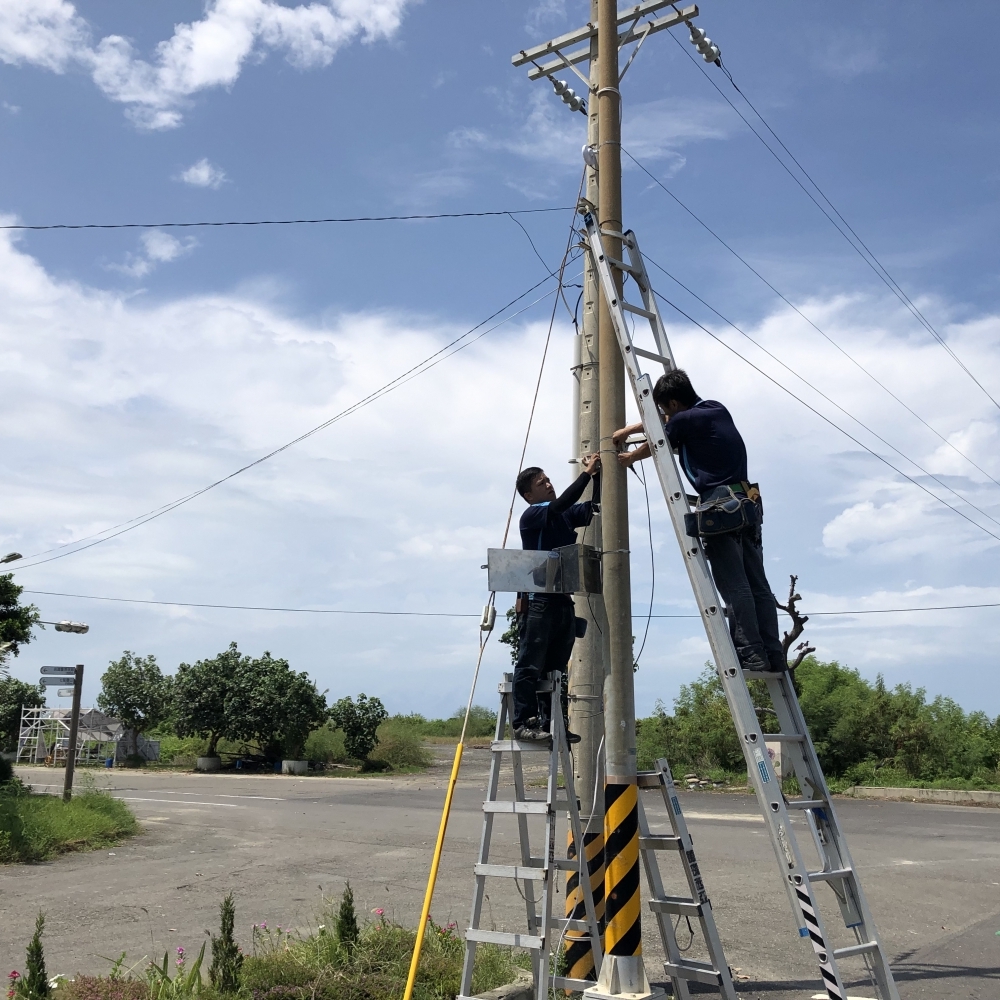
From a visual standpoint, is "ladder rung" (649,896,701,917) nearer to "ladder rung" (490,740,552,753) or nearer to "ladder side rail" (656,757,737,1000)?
"ladder side rail" (656,757,737,1000)

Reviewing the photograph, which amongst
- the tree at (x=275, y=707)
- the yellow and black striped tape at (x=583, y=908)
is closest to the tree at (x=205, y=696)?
the tree at (x=275, y=707)

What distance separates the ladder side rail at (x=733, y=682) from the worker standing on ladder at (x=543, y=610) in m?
0.78

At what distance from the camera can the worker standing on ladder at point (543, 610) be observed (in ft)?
18.3

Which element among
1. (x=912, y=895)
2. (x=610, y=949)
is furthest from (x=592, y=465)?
(x=912, y=895)

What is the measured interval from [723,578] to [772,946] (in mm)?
5241

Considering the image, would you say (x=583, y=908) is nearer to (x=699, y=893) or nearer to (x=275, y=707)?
(x=699, y=893)

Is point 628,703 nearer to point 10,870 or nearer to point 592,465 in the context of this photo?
point 592,465

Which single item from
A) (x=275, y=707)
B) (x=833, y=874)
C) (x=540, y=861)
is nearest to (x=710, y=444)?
(x=833, y=874)

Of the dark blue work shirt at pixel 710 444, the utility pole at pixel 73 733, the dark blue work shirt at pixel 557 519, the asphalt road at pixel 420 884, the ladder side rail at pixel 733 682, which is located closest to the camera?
the ladder side rail at pixel 733 682

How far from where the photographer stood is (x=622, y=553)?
6.02 m

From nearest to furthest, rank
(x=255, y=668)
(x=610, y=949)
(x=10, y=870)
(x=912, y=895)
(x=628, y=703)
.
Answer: (x=610, y=949) < (x=628, y=703) < (x=912, y=895) < (x=10, y=870) < (x=255, y=668)

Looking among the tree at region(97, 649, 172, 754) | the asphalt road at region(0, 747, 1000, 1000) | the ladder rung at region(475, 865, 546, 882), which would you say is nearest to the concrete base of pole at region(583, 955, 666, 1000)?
the ladder rung at region(475, 865, 546, 882)

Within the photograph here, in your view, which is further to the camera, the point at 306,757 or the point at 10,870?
the point at 306,757

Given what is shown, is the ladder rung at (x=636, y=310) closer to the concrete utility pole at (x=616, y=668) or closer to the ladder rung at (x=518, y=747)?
the concrete utility pole at (x=616, y=668)
